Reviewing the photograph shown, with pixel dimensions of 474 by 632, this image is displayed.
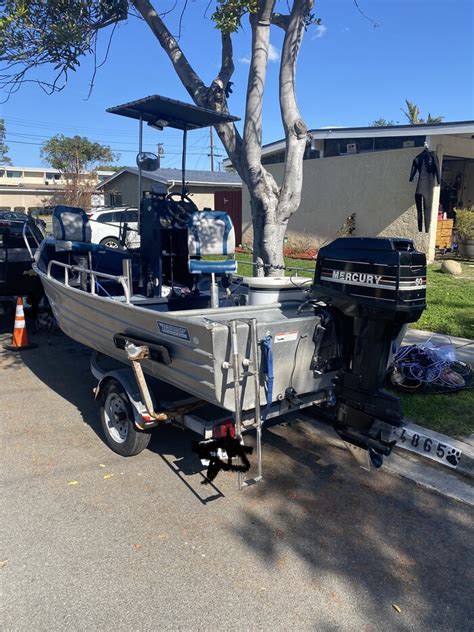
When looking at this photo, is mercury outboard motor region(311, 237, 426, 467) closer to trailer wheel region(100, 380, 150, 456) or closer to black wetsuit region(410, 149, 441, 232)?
trailer wheel region(100, 380, 150, 456)

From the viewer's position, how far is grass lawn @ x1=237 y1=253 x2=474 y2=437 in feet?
15.0

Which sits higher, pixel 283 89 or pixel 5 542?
pixel 283 89

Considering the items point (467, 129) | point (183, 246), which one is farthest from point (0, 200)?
point (183, 246)

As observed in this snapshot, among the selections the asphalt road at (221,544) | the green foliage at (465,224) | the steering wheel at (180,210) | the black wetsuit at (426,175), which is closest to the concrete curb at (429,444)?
the asphalt road at (221,544)

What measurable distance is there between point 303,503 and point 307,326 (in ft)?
4.04

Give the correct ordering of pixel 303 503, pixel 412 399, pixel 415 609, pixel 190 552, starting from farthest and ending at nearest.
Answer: pixel 412 399
pixel 303 503
pixel 190 552
pixel 415 609

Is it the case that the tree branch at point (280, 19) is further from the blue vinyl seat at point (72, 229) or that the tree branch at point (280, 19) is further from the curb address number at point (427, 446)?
the curb address number at point (427, 446)

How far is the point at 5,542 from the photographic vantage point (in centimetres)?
309

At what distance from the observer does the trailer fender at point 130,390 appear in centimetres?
380

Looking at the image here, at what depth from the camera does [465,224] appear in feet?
47.1

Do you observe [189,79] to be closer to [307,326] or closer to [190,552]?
[307,326]

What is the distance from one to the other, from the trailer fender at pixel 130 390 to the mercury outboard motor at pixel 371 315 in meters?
1.43

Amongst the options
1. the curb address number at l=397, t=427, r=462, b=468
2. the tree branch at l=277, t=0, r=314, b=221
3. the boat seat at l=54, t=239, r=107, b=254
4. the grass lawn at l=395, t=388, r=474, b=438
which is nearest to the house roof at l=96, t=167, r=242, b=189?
the tree branch at l=277, t=0, r=314, b=221

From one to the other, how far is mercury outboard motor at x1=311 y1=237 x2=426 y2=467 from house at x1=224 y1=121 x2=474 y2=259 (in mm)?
11359
